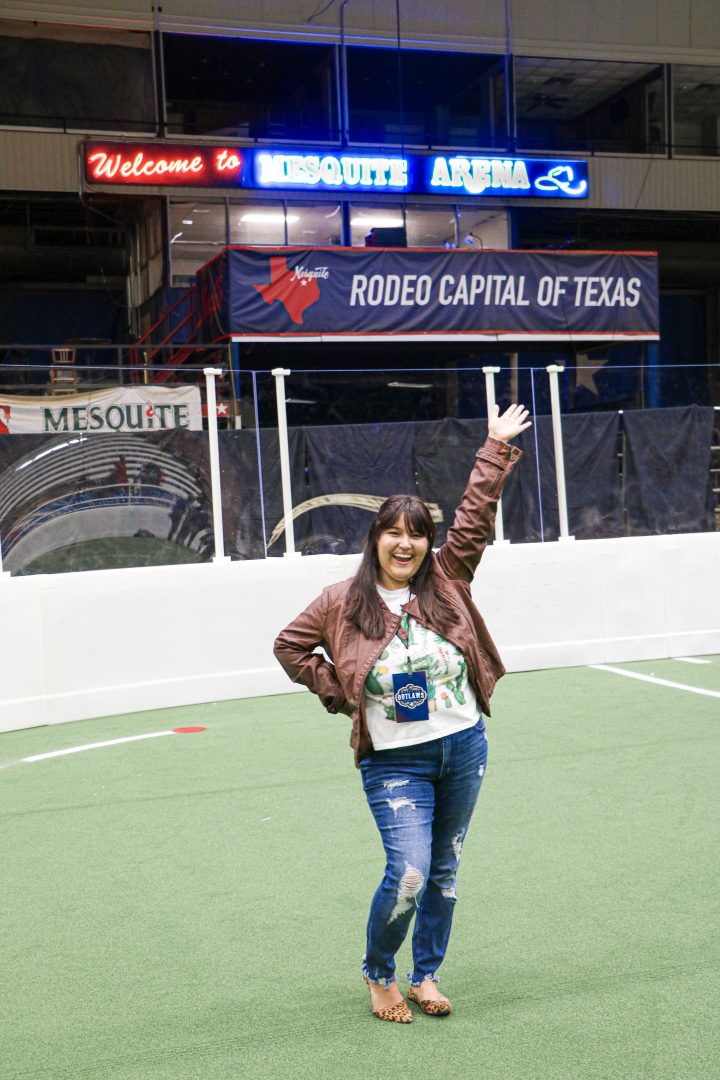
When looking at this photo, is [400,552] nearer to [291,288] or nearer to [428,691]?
[428,691]

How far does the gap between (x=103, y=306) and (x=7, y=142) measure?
5.96m

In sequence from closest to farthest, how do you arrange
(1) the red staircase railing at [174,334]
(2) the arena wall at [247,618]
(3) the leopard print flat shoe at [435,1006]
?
(3) the leopard print flat shoe at [435,1006]
(2) the arena wall at [247,618]
(1) the red staircase railing at [174,334]

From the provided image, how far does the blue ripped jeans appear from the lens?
12.2 ft

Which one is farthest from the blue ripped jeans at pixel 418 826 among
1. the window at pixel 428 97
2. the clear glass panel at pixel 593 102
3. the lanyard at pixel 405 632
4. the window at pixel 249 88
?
the clear glass panel at pixel 593 102

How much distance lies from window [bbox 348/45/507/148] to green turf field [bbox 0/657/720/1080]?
61.7 feet

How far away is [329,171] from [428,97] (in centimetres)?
445

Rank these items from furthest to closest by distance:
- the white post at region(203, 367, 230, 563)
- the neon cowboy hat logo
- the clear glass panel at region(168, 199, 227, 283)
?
the neon cowboy hat logo, the clear glass panel at region(168, 199, 227, 283), the white post at region(203, 367, 230, 563)

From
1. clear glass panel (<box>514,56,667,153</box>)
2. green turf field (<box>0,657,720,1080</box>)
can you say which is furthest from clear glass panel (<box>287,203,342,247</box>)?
green turf field (<box>0,657,720,1080</box>)

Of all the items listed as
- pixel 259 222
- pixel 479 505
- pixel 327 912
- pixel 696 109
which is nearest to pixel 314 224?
pixel 259 222

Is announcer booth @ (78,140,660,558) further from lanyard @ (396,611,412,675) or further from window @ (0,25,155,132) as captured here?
lanyard @ (396,611,412,675)

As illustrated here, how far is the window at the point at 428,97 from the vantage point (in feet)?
79.7

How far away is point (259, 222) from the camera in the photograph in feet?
76.1

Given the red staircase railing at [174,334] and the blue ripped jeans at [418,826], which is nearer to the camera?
the blue ripped jeans at [418,826]

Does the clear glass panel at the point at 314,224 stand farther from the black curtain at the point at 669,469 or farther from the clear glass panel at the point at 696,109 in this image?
the black curtain at the point at 669,469
